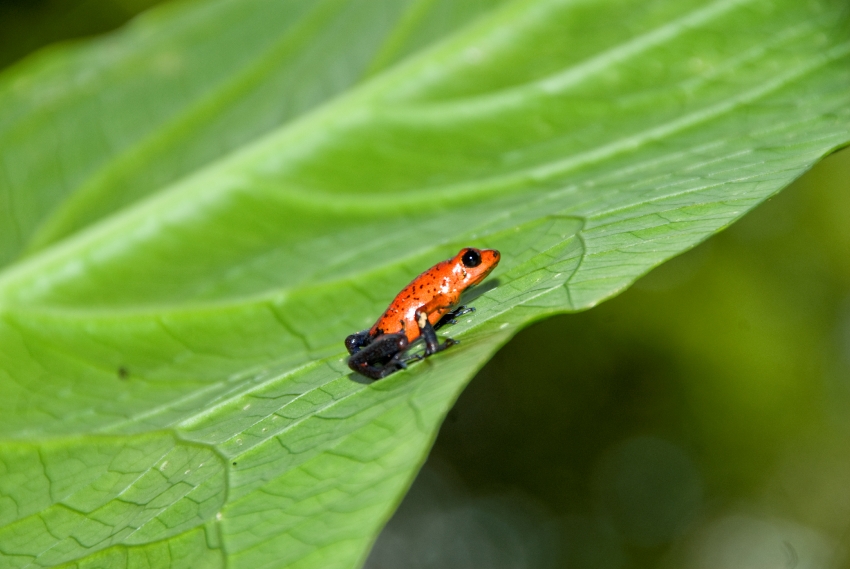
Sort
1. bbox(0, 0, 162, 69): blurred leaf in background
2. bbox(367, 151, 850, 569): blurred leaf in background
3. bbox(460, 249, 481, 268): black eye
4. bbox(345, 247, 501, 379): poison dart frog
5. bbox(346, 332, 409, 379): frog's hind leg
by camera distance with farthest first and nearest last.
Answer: bbox(0, 0, 162, 69): blurred leaf in background
bbox(367, 151, 850, 569): blurred leaf in background
bbox(460, 249, 481, 268): black eye
bbox(345, 247, 501, 379): poison dart frog
bbox(346, 332, 409, 379): frog's hind leg

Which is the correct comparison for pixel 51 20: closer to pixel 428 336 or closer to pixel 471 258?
pixel 471 258

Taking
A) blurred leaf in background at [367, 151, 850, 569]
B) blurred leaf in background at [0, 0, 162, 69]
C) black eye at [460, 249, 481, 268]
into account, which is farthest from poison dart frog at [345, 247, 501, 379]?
blurred leaf in background at [0, 0, 162, 69]

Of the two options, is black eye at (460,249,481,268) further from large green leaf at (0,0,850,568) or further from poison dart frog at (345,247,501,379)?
large green leaf at (0,0,850,568)

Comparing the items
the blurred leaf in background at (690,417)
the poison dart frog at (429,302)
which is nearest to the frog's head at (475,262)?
the poison dart frog at (429,302)

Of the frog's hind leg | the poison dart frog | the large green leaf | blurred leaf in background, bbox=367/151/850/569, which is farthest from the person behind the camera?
blurred leaf in background, bbox=367/151/850/569

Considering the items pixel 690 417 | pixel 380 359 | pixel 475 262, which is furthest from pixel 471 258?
pixel 690 417

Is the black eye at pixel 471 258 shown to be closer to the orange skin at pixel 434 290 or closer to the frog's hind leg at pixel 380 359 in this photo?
the orange skin at pixel 434 290
